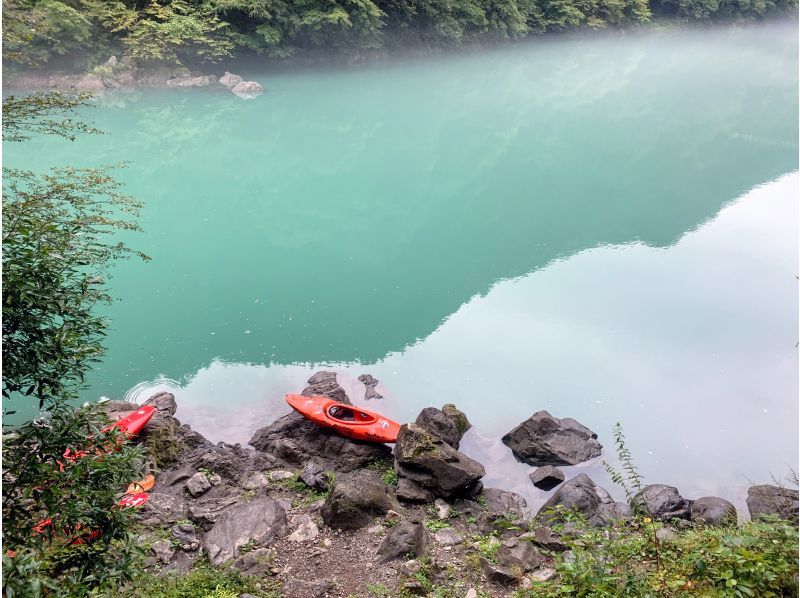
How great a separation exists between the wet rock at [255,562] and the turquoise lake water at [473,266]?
9.54 ft

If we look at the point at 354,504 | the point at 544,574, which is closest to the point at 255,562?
the point at 354,504

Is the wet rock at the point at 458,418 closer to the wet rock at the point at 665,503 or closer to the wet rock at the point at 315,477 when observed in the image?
the wet rock at the point at 315,477

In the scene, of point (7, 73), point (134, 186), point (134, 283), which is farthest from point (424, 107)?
point (134, 283)

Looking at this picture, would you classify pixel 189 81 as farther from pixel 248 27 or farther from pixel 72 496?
pixel 72 496

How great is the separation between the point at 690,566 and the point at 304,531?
11.0 ft

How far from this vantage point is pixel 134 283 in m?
11.6

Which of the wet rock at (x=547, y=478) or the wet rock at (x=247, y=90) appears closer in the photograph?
the wet rock at (x=547, y=478)

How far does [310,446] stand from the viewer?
762 cm

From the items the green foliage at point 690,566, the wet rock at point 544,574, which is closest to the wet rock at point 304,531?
the wet rock at point 544,574

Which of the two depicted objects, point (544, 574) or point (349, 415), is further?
point (349, 415)

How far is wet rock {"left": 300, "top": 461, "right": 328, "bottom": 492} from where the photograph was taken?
6.70 m

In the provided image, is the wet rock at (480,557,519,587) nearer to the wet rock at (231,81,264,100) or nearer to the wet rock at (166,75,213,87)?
the wet rock at (231,81,264,100)

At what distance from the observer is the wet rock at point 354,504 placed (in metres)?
5.88

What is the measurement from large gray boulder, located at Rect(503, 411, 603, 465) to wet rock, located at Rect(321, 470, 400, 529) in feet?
7.41
